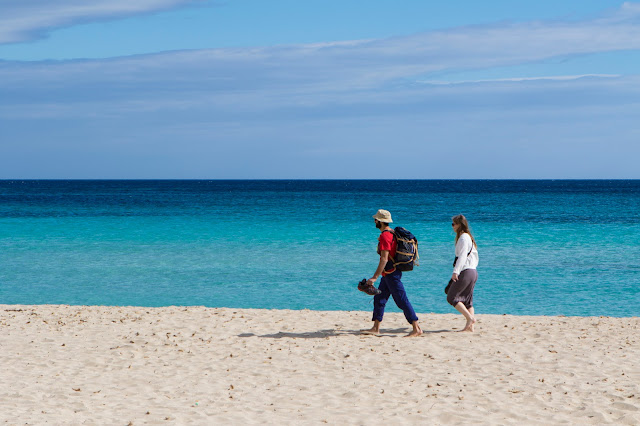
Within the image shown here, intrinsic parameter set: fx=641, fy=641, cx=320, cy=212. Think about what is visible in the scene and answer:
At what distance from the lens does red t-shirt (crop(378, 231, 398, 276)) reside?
341 inches

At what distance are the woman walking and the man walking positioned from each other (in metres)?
0.70

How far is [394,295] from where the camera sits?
29.3ft

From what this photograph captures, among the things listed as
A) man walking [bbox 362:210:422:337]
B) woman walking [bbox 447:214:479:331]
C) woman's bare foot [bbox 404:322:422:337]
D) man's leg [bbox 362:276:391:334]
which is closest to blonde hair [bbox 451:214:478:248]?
woman walking [bbox 447:214:479:331]

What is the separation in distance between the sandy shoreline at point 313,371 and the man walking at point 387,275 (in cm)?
41

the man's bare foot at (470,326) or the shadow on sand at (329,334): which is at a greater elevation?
the man's bare foot at (470,326)

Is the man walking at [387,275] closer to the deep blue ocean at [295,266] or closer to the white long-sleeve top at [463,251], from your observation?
the white long-sleeve top at [463,251]

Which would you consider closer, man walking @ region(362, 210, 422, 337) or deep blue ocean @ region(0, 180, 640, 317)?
man walking @ region(362, 210, 422, 337)

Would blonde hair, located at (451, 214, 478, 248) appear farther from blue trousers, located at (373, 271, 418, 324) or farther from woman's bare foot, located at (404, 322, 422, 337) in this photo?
woman's bare foot, located at (404, 322, 422, 337)

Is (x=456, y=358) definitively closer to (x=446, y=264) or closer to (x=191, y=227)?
(x=446, y=264)

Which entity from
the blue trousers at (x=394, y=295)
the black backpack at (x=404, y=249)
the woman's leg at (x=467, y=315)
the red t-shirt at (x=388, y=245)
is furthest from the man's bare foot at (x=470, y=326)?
the red t-shirt at (x=388, y=245)

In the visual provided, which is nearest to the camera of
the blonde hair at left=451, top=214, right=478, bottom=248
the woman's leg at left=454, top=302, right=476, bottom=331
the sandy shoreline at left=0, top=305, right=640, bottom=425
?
the sandy shoreline at left=0, top=305, right=640, bottom=425

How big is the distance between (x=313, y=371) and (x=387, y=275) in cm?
193

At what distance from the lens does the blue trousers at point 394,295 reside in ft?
29.1

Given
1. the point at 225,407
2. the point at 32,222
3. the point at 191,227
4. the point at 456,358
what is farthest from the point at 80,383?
the point at 32,222
